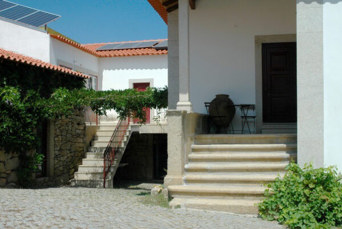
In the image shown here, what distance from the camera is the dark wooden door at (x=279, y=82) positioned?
9789 mm

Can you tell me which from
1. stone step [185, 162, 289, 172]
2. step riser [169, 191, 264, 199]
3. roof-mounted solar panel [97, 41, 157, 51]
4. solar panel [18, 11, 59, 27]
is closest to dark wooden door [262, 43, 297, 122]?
stone step [185, 162, 289, 172]

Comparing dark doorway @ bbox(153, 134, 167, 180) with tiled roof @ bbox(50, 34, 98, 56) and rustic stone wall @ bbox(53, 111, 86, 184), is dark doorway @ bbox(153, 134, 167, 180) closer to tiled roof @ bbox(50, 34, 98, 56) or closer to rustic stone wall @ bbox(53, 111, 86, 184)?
rustic stone wall @ bbox(53, 111, 86, 184)

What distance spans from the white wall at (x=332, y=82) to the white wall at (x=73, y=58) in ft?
36.6

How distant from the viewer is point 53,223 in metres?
5.19

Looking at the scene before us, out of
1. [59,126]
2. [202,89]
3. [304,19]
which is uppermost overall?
[304,19]

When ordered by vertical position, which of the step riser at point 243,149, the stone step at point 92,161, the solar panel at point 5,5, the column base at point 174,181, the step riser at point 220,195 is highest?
the solar panel at point 5,5

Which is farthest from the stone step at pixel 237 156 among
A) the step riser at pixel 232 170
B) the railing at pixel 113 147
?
the railing at pixel 113 147

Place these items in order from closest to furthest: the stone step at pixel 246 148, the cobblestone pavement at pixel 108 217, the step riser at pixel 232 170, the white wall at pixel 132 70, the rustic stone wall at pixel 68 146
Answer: the cobblestone pavement at pixel 108 217 → the step riser at pixel 232 170 → the stone step at pixel 246 148 → the rustic stone wall at pixel 68 146 → the white wall at pixel 132 70

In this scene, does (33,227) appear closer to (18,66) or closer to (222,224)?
(222,224)

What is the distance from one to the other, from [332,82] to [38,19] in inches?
476

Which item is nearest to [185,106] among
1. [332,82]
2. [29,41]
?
[332,82]

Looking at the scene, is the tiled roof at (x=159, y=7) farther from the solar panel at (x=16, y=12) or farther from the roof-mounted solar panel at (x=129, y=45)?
→ the roof-mounted solar panel at (x=129, y=45)

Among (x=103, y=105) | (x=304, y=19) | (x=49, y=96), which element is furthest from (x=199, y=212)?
(x=49, y=96)

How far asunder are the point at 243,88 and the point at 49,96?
6.74m
